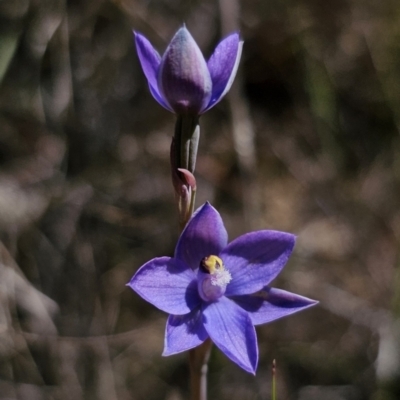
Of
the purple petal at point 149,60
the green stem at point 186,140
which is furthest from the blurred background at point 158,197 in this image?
the green stem at point 186,140

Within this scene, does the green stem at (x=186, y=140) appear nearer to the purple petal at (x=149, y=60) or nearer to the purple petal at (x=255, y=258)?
the purple petal at (x=149, y=60)

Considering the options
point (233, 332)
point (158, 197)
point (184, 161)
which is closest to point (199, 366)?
point (233, 332)

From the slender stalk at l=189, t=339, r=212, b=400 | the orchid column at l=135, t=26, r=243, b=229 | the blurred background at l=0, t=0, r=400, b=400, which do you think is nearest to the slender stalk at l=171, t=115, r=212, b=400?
the orchid column at l=135, t=26, r=243, b=229

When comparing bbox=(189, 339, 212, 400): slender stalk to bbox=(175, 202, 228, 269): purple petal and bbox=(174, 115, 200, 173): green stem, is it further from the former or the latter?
bbox=(174, 115, 200, 173): green stem

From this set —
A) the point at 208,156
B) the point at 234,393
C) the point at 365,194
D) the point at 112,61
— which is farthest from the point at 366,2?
the point at 234,393

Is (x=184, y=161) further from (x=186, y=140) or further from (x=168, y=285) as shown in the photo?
(x=168, y=285)

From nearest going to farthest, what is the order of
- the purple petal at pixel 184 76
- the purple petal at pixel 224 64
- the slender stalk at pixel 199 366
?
the purple petal at pixel 184 76 < the purple petal at pixel 224 64 < the slender stalk at pixel 199 366

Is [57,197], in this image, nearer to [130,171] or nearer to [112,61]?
[130,171]
